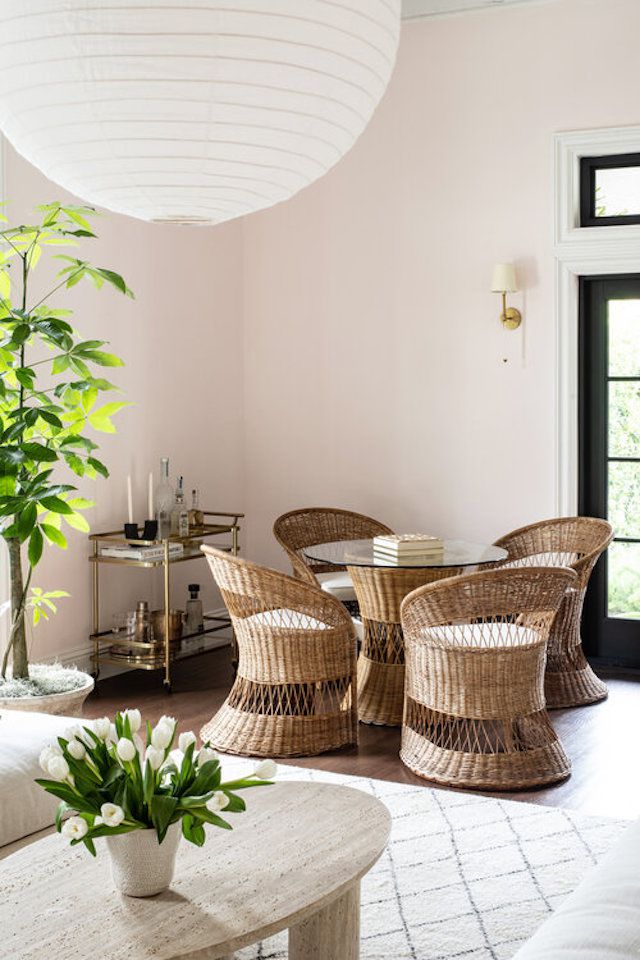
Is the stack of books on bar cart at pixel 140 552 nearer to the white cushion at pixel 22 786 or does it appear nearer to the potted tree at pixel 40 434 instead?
the potted tree at pixel 40 434

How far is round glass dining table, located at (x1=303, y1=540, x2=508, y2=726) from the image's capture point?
4.94 m

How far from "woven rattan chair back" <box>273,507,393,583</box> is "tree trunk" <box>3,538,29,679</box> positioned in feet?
6.00

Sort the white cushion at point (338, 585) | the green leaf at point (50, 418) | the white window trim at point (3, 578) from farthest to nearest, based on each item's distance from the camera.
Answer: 1. the white cushion at point (338, 585)
2. the white window trim at point (3, 578)
3. the green leaf at point (50, 418)

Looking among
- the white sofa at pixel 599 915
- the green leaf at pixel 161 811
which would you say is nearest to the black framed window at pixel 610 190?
the white sofa at pixel 599 915

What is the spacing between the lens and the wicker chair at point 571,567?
547 cm

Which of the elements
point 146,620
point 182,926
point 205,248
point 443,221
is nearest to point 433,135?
point 443,221

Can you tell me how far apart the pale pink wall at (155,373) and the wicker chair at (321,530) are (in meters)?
0.76

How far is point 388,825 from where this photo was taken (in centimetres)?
277

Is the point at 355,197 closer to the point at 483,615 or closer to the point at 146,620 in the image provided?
the point at 146,620

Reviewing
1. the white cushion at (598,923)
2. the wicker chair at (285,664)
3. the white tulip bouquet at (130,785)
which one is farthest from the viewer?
the wicker chair at (285,664)

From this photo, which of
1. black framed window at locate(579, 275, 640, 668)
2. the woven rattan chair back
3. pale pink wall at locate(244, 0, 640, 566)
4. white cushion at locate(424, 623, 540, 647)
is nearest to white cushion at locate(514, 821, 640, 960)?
white cushion at locate(424, 623, 540, 647)

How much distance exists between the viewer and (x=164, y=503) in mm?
6039

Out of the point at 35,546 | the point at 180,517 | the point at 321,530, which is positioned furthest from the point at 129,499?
the point at 35,546

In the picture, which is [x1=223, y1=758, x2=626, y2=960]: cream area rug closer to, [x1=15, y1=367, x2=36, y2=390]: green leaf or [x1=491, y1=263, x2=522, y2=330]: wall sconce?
[x1=15, y1=367, x2=36, y2=390]: green leaf
